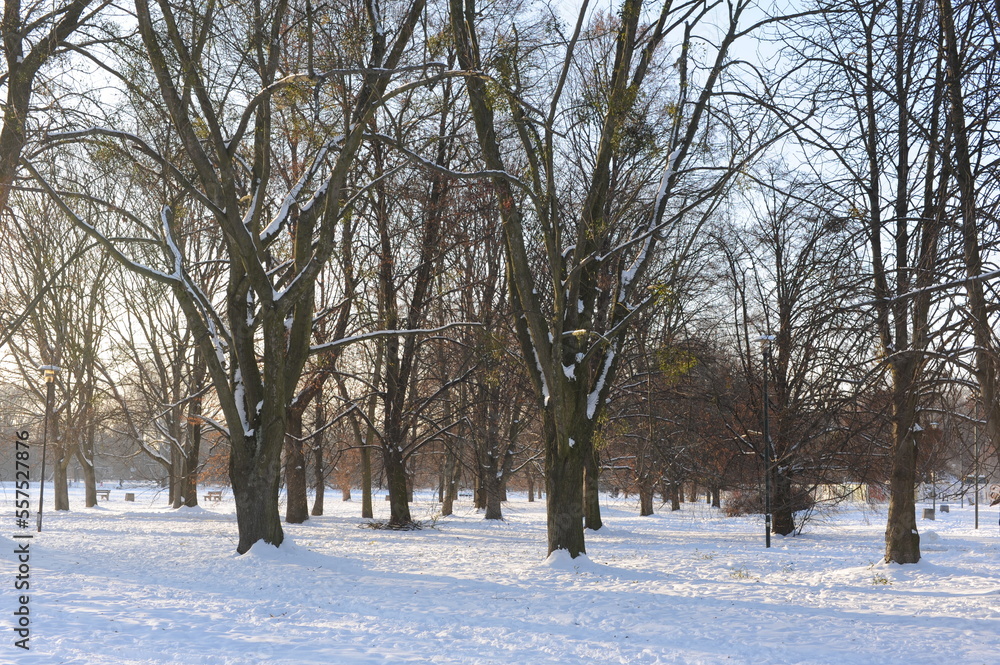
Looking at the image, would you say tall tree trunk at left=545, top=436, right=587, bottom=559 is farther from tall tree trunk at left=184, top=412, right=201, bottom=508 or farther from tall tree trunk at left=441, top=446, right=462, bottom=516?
tall tree trunk at left=184, top=412, right=201, bottom=508

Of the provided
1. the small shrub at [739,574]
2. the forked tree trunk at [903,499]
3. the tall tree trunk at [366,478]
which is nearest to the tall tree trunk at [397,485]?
the tall tree trunk at [366,478]

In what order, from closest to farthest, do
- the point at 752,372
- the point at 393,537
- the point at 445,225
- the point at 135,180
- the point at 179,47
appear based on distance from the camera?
the point at 179,47
the point at 135,180
the point at 393,537
the point at 445,225
the point at 752,372

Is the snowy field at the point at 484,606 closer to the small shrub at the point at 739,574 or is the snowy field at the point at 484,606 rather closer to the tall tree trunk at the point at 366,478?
the small shrub at the point at 739,574

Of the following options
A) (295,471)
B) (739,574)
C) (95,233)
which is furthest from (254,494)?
(295,471)

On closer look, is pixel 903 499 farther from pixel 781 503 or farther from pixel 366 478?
pixel 366 478

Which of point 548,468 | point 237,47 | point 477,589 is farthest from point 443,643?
point 237,47

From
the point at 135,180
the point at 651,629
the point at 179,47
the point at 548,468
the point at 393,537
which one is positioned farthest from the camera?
the point at 393,537

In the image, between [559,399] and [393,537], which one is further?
[393,537]

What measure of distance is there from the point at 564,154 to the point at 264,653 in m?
17.7

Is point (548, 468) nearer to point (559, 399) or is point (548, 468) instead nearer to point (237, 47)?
point (559, 399)

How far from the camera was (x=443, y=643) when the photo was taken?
742 centimetres

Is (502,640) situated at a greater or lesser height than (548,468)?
lesser

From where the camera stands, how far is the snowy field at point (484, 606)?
277 inches

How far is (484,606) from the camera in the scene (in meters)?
9.24
